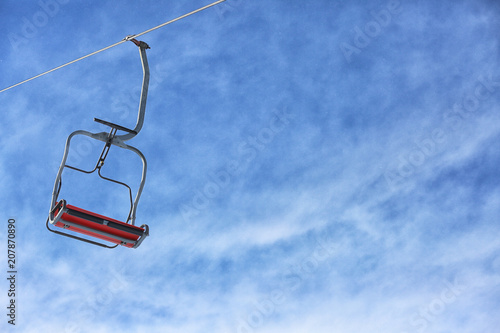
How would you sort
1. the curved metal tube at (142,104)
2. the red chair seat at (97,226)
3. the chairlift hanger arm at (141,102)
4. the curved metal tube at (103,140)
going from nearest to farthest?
the red chair seat at (97,226), the curved metal tube at (103,140), the chairlift hanger arm at (141,102), the curved metal tube at (142,104)

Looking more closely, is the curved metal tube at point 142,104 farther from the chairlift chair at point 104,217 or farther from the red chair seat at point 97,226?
the red chair seat at point 97,226

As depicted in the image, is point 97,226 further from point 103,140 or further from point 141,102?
point 141,102

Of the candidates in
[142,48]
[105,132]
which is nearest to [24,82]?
[142,48]

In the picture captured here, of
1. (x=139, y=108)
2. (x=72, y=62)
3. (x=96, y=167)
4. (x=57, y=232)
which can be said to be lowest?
(x=57, y=232)

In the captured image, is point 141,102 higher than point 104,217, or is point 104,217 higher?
point 141,102

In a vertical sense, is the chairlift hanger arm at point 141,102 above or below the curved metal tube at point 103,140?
above

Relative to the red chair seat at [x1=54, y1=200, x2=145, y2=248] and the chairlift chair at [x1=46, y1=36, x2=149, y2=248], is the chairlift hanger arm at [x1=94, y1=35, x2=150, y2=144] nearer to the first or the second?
the chairlift chair at [x1=46, y1=36, x2=149, y2=248]

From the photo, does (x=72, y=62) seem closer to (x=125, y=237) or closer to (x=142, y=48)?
(x=142, y=48)

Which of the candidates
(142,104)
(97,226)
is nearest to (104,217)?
(97,226)

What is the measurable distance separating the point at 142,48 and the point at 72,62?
67.6 inches

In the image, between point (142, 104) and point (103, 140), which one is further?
point (142, 104)

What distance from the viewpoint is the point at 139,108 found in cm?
745

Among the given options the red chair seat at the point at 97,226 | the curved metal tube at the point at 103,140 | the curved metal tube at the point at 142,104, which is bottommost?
the red chair seat at the point at 97,226

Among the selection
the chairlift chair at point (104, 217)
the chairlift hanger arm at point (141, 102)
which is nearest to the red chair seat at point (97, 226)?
the chairlift chair at point (104, 217)
